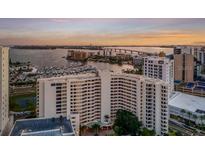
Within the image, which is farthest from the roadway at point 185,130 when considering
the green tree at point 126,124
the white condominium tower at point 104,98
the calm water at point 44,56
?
the calm water at point 44,56

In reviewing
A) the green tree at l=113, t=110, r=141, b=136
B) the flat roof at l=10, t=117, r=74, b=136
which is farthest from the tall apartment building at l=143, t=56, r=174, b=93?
the flat roof at l=10, t=117, r=74, b=136

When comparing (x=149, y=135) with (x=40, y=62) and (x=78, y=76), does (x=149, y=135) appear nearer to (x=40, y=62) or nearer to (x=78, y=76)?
(x=78, y=76)

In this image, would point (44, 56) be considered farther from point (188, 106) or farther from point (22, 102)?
point (188, 106)

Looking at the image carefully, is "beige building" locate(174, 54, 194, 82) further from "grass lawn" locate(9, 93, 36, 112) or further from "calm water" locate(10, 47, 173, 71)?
"grass lawn" locate(9, 93, 36, 112)

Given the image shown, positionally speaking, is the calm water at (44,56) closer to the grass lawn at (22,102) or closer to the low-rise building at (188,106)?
the grass lawn at (22,102)

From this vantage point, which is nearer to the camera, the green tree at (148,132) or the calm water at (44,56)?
the calm water at (44,56)
